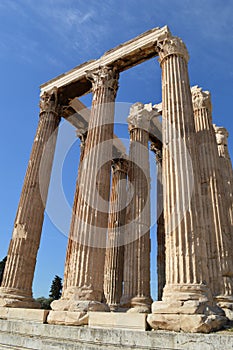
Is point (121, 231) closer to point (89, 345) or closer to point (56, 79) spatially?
point (56, 79)

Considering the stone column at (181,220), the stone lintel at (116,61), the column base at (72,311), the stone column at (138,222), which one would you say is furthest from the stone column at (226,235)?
the stone lintel at (116,61)

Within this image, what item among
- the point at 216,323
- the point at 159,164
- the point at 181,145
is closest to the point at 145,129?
the point at 159,164

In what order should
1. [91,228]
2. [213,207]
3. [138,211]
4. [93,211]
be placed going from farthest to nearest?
1. [138,211]
2. [213,207]
3. [93,211]
4. [91,228]

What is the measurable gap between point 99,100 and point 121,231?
1049cm

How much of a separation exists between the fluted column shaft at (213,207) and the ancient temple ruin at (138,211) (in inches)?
2.2

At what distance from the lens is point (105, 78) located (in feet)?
57.6

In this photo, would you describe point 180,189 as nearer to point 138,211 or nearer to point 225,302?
point 225,302

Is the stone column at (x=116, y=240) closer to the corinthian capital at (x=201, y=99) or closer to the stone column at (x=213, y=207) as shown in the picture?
the stone column at (x=213, y=207)

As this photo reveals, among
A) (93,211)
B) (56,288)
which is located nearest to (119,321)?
(93,211)

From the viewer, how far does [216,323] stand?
8.52 meters

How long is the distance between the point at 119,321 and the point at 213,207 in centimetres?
834

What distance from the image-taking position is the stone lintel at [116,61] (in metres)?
16.8

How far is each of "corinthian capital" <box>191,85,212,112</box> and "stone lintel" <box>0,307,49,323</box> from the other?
14.1 meters

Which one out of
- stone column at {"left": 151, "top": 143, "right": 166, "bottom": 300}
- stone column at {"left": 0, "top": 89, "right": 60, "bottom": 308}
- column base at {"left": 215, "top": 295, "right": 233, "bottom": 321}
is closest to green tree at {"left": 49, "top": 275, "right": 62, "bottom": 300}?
stone column at {"left": 151, "top": 143, "right": 166, "bottom": 300}
